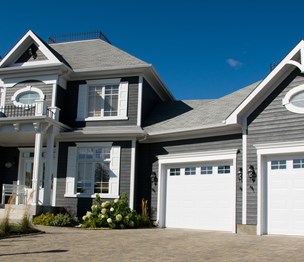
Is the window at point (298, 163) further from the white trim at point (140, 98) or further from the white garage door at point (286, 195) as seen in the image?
the white trim at point (140, 98)

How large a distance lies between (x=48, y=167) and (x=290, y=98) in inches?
369

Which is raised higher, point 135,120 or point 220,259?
point 135,120

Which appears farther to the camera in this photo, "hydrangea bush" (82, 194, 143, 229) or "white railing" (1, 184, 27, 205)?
"white railing" (1, 184, 27, 205)

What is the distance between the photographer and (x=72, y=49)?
68.6ft

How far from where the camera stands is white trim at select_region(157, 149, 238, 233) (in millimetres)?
14034

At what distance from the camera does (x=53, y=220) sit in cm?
1509

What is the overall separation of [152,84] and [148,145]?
3557 mm

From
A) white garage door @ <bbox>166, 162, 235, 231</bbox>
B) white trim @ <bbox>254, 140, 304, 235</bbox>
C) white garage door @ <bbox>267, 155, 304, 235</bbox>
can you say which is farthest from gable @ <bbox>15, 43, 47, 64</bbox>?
white garage door @ <bbox>267, 155, 304, 235</bbox>

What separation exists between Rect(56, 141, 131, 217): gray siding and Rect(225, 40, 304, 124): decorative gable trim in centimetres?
486

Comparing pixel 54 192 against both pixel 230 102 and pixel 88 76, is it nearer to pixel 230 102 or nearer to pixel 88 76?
pixel 88 76

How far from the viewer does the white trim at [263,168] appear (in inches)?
494

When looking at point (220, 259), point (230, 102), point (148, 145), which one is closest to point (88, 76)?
point (148, 145)

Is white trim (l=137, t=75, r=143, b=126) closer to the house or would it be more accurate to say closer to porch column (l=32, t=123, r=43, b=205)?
the house

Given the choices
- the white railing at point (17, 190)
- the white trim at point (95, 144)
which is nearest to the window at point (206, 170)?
the white trim at point (95, 144)
